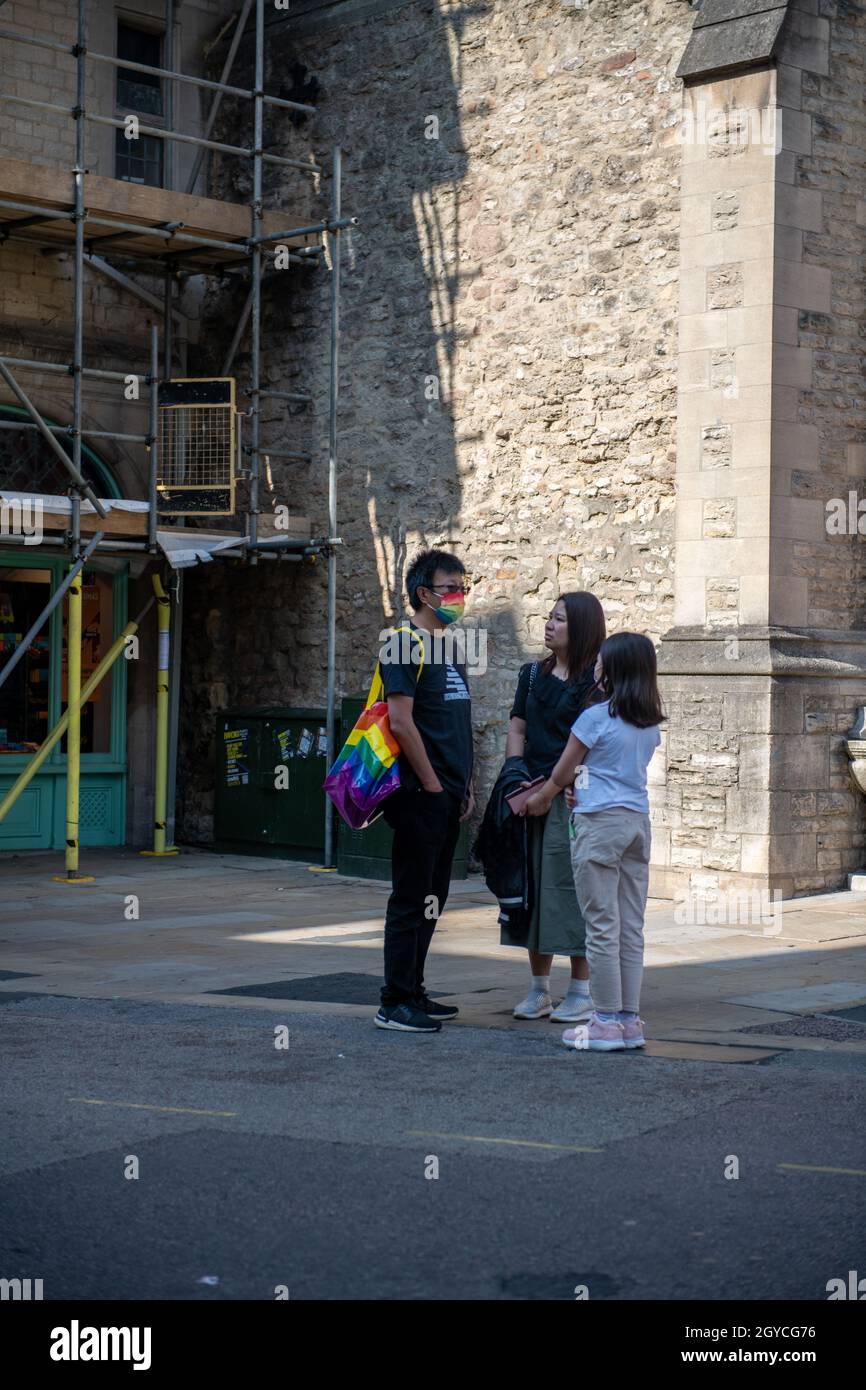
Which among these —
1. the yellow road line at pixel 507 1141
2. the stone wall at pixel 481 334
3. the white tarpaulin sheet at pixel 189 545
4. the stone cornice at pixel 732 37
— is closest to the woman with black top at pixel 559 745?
the yellow road line at pixel 507 1141

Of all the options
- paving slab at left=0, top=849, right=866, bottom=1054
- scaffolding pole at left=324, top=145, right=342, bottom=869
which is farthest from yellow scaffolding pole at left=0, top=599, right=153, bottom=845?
scaffolding pole at left=324, top=145, right=342, bottom=869

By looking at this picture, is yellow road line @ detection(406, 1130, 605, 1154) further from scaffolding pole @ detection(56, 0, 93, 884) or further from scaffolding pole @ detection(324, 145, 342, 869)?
scaffolding pole @ detection(324, 145, 342, 869)

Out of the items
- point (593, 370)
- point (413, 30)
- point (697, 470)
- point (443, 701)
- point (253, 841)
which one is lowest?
point (253, 841)

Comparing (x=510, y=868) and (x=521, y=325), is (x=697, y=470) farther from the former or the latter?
(x=510, y=868)

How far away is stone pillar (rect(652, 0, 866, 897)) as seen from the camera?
484 inches

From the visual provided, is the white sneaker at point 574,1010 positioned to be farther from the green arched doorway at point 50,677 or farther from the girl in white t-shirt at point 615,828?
the green arched doorway at point 50,677

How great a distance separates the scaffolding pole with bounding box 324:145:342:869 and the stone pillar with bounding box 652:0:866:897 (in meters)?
3.43

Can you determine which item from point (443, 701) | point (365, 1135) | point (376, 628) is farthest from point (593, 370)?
point (365, 1135)

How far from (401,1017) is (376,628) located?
8.41m

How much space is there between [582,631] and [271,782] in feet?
28.5

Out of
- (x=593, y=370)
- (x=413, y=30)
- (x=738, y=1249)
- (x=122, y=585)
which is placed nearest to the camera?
(x=738, y=1249)

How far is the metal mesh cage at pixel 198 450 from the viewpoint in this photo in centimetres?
1534

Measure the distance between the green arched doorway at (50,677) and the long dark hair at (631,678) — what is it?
9496mm

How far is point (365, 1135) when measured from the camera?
565 centimetres
